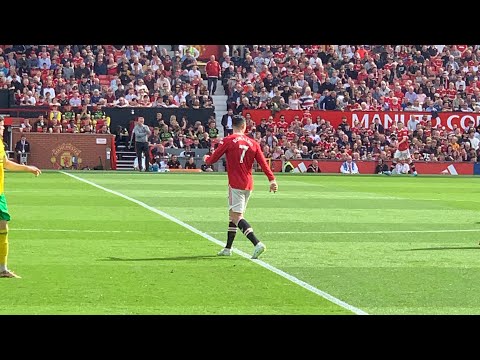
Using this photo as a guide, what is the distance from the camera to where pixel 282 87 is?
53.3 metres

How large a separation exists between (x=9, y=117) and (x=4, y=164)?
32.4m

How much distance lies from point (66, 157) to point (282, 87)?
11924 mm

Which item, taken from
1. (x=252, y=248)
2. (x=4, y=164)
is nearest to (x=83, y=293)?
(x=4, y=164)

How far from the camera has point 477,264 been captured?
690 inches

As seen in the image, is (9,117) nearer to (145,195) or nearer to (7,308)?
(145,195)

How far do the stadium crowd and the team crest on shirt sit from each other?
1.04m

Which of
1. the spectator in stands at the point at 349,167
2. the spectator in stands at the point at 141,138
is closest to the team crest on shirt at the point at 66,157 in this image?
the spectator in stands at the point at 141,138

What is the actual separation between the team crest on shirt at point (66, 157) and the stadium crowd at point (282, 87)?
104cm

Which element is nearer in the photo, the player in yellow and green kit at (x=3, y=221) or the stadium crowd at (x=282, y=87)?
the player in yellow and green kit at (x=3, y=221)

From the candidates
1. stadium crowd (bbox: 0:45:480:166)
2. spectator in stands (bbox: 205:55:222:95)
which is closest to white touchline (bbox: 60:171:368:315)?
stadium crowd (bbox: 0:45:480:166)

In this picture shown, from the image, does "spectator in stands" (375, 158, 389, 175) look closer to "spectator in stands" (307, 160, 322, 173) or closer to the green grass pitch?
"spectator in stands" (307, 160, 322, 173)

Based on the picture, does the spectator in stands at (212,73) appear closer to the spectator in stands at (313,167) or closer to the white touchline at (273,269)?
the spectator in stands at (313,167)

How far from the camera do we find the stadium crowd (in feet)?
161

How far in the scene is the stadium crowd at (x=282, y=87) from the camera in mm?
49125
